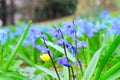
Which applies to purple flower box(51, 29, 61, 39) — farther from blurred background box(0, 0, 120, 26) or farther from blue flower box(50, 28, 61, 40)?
blurred background box(0, 0, 120, 26)

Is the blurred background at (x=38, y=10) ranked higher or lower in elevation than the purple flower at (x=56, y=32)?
lower

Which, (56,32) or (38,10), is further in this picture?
(38,10)

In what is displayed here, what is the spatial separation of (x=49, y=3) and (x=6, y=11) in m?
2.92

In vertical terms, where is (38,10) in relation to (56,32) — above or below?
below

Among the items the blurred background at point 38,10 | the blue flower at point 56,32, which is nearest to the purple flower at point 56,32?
the blue flower at point 56,32

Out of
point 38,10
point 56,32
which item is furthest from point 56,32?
point 38,10

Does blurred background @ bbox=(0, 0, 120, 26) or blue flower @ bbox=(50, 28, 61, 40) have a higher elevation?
blue flower @ bbox=(50, 28, 61, 40)

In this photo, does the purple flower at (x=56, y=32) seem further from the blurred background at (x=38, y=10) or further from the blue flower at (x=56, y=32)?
the blurred background at (x=38, y=10)

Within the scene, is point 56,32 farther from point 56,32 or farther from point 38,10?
point 38,10

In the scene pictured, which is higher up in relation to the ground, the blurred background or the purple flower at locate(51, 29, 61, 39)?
the purple flower at locate(51, 29, 61, 39)

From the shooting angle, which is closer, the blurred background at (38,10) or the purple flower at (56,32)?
the purple flower at (56,32)

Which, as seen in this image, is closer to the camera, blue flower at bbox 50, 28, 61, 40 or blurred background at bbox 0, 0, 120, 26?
blue flower at bbox 50, 28, 61, 40

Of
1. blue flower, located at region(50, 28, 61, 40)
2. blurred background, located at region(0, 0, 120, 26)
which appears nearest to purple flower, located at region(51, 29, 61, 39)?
blue flower, located at region(50, 28, 61, 40)

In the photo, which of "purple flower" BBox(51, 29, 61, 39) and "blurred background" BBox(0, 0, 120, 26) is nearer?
"purple flower" BBox(51, 29, 61, 39)
